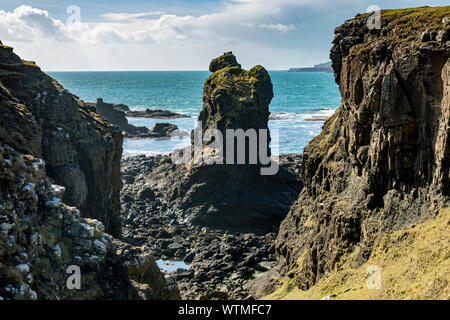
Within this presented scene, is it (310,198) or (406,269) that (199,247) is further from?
(406,269)

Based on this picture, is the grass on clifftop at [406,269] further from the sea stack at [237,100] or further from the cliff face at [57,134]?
the sea stack at [237,100]

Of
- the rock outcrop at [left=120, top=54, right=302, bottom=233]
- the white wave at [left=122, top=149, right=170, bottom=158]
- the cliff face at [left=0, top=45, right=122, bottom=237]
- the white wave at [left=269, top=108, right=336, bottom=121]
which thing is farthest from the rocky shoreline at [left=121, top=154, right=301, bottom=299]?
the white wave at [left=269, top=108, right=336, bottom=121]

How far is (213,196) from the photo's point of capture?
196 ft

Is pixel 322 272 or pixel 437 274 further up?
pixel 437 274

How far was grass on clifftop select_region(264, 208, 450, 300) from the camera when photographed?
57.8 feet

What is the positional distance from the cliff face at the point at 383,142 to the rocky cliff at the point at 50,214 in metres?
10.5

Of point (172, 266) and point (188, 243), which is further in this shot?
point (188, 243)

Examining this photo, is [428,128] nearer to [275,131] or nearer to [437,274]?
[437,274]

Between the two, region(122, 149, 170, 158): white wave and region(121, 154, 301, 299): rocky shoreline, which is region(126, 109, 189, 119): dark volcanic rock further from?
region(121, 154, 301, 299): rocky shoreline

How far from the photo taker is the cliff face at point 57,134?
2583cm

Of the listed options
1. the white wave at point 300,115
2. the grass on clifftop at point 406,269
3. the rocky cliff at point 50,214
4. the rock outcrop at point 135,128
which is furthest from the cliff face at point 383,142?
the white wave at point 300,115
